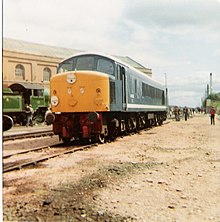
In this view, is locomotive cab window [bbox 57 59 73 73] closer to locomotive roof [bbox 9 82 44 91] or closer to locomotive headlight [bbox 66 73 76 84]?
locomotive headlight [bbox 66 73 76 84]

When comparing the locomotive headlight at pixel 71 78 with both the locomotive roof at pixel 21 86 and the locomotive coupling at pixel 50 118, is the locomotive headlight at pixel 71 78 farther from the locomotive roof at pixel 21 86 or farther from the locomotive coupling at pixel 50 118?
the locomotive roof at pixel 21 86

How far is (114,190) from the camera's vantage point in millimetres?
3469

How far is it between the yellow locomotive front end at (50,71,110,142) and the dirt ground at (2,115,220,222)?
1.55 metres

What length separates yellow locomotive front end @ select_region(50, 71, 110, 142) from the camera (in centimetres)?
657

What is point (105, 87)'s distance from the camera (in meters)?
7.03

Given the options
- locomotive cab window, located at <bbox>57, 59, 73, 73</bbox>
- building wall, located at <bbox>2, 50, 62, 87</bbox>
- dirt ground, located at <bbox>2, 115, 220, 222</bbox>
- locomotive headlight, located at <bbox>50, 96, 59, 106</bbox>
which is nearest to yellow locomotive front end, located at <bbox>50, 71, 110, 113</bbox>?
locomotive headlight, located at <bbox>50, 96, 59, 106</bbox>

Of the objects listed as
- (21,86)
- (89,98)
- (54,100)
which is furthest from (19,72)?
(89,98)

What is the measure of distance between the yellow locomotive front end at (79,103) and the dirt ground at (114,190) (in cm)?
155

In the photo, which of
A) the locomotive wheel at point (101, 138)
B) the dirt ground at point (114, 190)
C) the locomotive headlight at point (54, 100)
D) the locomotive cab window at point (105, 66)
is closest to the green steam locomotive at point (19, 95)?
the locomotive headlight at point (54, 100)

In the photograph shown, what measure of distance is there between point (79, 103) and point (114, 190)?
3469 mm

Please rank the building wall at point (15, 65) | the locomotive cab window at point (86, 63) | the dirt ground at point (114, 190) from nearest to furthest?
the building wall at point (15, 65) → the dirt ground at point (114, 190) → the locomotive cab window at point (86, 63)

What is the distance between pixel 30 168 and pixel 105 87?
321 cm

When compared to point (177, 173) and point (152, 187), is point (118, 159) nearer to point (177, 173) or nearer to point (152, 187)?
point (177, 173)

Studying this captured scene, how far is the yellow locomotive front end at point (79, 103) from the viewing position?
6.57 metres
